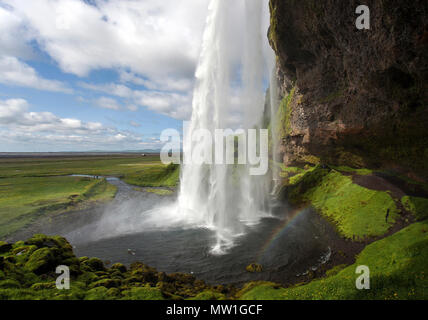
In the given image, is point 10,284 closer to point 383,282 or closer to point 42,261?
point 42,261

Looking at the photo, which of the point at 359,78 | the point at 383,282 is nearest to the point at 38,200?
the point at 383,282

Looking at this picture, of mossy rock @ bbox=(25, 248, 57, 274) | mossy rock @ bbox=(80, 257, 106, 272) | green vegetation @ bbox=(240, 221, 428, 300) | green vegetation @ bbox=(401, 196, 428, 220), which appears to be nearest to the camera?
green vegetation @ bbox=(240, 221, 428, 300)

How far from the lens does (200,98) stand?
32844 millimetres

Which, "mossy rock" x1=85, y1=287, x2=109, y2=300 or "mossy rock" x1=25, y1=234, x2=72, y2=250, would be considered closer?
"mossy rock" x1=85, y1=287, x2=109, y2=300

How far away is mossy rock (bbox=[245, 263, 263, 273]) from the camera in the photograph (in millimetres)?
16484

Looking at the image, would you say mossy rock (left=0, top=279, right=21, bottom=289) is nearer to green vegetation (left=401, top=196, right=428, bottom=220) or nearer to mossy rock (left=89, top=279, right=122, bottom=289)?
mossy rock (left=89, top=279, right=122, bottom=289)

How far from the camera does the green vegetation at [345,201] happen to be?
811 inches

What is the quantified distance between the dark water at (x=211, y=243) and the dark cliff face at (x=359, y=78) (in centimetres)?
1172

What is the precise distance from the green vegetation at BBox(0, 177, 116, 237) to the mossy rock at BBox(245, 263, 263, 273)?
30254 mm

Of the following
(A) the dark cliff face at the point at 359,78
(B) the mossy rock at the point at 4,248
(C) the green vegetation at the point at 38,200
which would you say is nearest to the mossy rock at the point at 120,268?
(B) the mossy rock at the point at 4,248

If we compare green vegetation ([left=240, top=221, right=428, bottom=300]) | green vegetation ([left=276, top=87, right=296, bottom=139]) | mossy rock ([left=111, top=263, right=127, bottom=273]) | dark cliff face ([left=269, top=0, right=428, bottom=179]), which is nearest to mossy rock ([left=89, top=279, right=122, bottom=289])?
mossy rock ([left=111, top=263, right=127, bottom=273])

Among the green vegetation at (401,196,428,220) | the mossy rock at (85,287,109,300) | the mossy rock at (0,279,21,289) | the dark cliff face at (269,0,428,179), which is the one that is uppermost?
the dark cliff face at (269,0,428,179)

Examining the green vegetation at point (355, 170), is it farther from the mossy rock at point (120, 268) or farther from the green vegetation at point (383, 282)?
the mossy rock at point (120, 268)

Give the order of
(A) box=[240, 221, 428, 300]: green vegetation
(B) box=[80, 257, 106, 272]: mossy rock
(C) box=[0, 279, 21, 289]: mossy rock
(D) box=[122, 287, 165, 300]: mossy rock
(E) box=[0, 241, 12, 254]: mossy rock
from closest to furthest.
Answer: (C) box=[0, 279, 21, 289]: mossy rock
(A) box=[240, 221, 428, 300]: green vegetation
(D) box=[122, 287, 165, 300]: mossy rock
(B) box=[80, 257, 106, 272]: mossy rock
(E) box=[0, 241, 12, 254]: mossy rock
